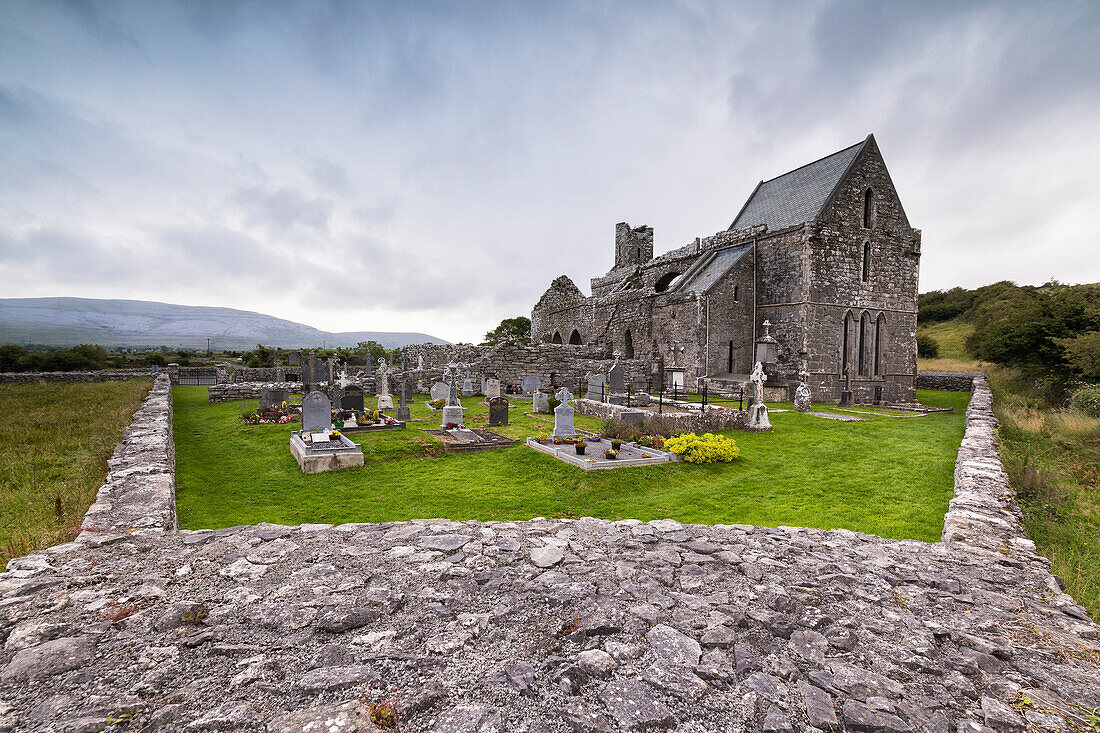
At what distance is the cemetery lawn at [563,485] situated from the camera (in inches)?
259

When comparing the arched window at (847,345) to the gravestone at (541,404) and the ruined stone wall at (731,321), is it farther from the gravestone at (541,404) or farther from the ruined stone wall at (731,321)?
the gravestone at (541,404)

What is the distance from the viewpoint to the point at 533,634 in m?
2.93

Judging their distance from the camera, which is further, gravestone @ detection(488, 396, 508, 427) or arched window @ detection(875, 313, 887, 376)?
arched window @ detection(875, 313, 887, 376)

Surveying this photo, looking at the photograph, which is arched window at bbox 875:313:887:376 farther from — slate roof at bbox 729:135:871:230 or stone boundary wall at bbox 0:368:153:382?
stone boundary wall at bbox 0:368:153:382

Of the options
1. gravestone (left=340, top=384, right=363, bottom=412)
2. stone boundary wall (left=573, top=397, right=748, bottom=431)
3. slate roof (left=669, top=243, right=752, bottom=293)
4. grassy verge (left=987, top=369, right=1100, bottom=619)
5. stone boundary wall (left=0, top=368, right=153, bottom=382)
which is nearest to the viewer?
grassy verge (left=987, top=369, right=1100, bottom=619)

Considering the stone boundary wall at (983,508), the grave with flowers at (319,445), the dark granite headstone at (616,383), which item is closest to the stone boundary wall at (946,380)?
the dark granite headstone at (616,383)

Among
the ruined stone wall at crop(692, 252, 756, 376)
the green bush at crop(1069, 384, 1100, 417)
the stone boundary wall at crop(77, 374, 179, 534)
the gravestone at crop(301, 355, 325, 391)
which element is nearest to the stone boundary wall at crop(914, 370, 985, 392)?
the ruined stone wall at crop(692, 252, 756, 376)

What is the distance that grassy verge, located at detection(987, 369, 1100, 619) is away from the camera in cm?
466

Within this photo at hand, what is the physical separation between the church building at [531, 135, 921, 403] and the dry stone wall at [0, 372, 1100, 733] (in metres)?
15.2

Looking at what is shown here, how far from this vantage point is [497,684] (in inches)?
98.3

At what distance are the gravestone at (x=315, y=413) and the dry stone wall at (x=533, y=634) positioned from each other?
5378 millimetres

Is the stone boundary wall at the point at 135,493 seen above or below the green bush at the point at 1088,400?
below

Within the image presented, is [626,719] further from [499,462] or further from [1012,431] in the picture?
[1012,431]

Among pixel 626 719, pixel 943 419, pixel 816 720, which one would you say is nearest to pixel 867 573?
pixel 816 720
